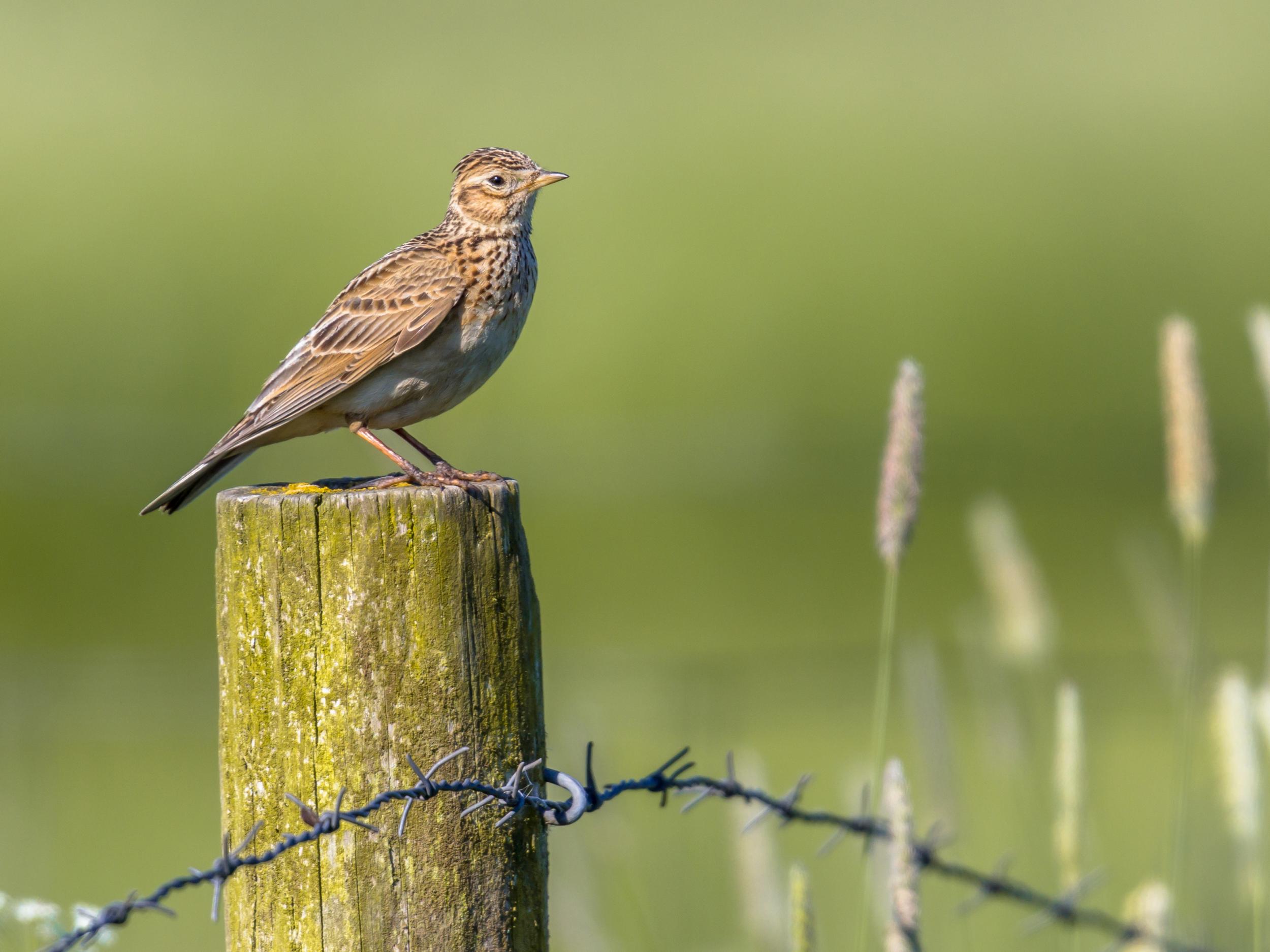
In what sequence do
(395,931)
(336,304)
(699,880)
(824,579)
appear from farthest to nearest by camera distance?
(824,579), (699,880), (336,304), (395,931)

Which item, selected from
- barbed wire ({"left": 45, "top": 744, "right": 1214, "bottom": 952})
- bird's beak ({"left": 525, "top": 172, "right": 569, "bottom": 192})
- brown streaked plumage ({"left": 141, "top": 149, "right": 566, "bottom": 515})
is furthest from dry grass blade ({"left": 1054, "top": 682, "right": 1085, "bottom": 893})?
bird's beak ({"left": 525, "top": 172, "right": 569, "bottom": 192})

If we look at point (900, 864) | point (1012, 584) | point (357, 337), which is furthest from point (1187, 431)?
point (357, 337)

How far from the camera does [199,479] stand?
432 cm

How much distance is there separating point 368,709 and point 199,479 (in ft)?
6.42

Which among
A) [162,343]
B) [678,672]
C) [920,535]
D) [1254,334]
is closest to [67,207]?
[162,343]

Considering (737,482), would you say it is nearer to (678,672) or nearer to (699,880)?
(678,672)

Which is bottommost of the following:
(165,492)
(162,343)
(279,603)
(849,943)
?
(849,943)

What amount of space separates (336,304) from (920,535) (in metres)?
10.4

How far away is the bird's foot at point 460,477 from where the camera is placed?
2.88 meters

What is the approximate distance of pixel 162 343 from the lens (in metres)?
15.4

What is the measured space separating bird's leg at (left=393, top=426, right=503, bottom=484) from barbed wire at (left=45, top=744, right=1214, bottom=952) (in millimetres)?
535

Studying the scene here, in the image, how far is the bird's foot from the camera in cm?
288

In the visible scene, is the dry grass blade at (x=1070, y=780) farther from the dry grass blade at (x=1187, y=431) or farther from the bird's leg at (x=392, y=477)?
the bird's leg at (x=392, y=477)

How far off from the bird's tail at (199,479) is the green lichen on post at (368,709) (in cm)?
159
